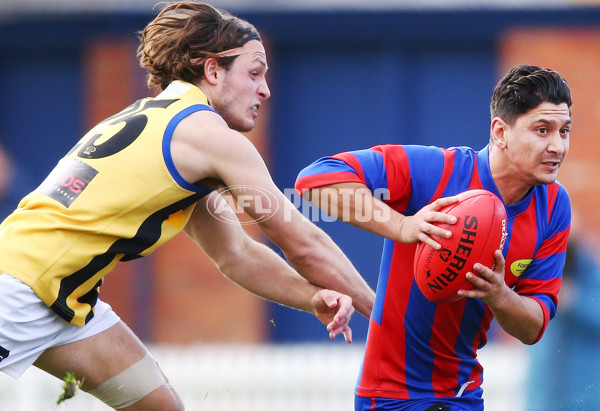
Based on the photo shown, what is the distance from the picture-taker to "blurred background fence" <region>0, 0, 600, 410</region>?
9695mm

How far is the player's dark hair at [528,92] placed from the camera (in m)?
4.11

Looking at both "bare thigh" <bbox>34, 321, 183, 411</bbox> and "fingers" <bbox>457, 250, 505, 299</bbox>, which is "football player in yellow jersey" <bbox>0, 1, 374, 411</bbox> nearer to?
"bare thigh" <bbox>34, 321, 183, 411</bbox>

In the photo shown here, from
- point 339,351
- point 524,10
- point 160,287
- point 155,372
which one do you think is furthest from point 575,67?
point 155,372

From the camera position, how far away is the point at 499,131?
4250 millimetres

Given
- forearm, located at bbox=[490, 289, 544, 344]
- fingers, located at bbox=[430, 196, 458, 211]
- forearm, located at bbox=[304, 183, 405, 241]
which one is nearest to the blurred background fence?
forearm, located at bbox=[490, 289, 544, 344]

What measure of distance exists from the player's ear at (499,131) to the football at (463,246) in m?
0.40

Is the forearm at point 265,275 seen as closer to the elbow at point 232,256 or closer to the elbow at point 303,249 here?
the elbow at point 232,256

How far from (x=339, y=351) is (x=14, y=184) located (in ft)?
14.2

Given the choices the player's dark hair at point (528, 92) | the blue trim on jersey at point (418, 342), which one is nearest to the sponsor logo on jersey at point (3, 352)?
the blue trim on jersey at point (418, 342)

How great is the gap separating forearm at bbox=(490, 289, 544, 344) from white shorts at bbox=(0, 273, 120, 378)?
1.91 meters

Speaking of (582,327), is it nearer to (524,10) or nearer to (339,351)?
(339,351)

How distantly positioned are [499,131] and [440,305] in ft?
2.81

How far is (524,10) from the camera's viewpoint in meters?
9.66

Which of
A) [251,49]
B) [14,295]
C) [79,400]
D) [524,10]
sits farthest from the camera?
[524,10]
